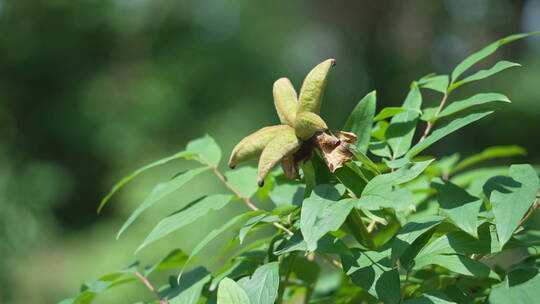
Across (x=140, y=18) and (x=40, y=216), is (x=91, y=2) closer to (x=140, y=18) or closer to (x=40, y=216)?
(x=140, y=18)

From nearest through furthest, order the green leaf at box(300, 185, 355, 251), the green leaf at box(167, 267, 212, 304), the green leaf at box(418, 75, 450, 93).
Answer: the green leaf at box(300, 185, 355, 251), the green leaf at box(167, 267, 212, 304), the green leaf at box(418, 75, 450, 93)

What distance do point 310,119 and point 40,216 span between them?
3553 mm

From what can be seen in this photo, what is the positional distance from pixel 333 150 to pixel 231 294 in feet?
0.43

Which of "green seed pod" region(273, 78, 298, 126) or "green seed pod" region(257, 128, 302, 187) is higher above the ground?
"green seed pod" region(273, 78, 298, 126)

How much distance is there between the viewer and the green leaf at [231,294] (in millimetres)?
373

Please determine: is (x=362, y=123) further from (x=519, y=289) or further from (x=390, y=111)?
(x=519, y=289)

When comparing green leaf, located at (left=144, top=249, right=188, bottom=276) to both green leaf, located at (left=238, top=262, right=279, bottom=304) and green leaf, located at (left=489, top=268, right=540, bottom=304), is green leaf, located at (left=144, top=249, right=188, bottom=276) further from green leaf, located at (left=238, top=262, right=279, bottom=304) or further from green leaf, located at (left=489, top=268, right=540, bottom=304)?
green leaf, located at (left=489, top=268, right=540, bottom=304)

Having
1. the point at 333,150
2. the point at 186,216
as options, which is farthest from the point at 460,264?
the point at 186,216

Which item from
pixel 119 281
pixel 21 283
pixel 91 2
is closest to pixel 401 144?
pixel 119 281

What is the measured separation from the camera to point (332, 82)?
4922mm

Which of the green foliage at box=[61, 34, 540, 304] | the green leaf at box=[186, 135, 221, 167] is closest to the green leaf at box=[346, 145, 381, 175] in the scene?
the green foliage at box=[61, 34, 540, 304]

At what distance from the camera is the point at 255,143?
396 millimetres

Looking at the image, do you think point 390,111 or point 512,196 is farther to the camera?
point 390,111

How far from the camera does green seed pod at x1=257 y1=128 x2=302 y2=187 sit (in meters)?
0.38
